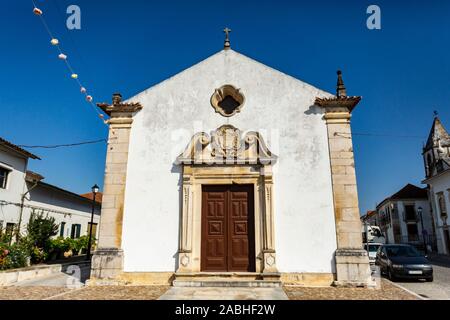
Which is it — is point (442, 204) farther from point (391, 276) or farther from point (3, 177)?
point (3, 177)

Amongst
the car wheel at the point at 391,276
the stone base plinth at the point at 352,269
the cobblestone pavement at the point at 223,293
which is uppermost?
the stone base plinth at the point at 352,269

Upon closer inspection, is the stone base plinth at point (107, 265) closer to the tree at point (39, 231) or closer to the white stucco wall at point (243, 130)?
the white stucco wall at point (243, 130)

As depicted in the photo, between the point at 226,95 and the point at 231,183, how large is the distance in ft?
9.61

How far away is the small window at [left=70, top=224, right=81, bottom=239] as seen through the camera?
1956 centimetres

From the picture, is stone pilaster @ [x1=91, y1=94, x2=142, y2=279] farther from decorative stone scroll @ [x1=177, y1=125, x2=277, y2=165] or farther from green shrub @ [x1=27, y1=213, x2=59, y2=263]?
green shrub @ [x1=27, y1=213, x2=59, y2=263]

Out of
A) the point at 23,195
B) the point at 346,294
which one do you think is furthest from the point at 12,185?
the point at 346,294

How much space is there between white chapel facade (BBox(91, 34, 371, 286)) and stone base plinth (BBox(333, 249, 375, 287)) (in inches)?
1.0

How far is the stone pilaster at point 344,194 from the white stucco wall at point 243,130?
0.20 m

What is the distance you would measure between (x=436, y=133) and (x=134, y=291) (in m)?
37.8

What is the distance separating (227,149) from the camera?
9.37 metres

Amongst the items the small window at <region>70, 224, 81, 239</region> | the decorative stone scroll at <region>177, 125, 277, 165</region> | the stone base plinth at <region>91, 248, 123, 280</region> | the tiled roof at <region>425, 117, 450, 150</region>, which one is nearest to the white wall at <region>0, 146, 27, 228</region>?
the small window at <region>70, 224, 81, 239</region>

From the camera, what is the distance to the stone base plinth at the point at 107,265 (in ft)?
28.3

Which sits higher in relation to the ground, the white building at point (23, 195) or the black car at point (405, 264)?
the white building at point (23, 195)

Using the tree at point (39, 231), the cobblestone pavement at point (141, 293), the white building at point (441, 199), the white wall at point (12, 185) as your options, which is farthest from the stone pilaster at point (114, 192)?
the white building at point (441, 199)
